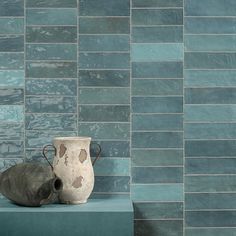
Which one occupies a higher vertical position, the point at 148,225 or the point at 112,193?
the point at 112,193

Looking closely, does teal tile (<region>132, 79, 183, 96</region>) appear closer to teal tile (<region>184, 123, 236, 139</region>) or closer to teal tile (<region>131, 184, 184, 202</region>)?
teal tile (<region>184, 123, 236, 139</region>)

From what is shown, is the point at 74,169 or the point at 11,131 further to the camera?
the point at 11,131

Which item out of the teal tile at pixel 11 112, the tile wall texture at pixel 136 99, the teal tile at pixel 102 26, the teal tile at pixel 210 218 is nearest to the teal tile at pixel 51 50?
the tile wall texture at pixel 136 99

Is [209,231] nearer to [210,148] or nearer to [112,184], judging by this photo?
[210,148]

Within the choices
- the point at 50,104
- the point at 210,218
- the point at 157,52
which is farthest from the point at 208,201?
the point at 50,104

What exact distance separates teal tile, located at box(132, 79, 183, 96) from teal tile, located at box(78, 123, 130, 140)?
15 cm

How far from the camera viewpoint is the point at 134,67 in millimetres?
2145

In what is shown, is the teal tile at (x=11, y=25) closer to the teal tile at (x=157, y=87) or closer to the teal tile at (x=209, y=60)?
the teal tile at (x=157, y=87)

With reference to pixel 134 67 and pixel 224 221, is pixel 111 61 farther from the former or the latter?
pixel 224 221

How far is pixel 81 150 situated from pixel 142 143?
11.3 inches

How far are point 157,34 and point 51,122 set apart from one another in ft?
1.86

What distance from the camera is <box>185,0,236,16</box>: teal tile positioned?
84.7 inches

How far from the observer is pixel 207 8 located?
215cm

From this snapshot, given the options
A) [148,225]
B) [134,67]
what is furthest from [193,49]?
[148,225]
